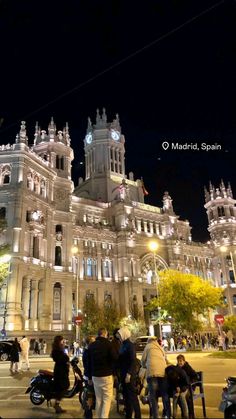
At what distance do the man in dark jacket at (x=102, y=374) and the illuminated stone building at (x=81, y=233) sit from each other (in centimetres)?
4009

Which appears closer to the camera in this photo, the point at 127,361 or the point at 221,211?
the point at 127,361

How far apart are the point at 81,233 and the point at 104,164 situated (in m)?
24.5

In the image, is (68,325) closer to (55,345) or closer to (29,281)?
(29,281)

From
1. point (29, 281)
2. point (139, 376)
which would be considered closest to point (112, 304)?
point (29, 281)

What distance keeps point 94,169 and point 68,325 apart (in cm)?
4511

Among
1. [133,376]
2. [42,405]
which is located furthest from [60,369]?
[133,376]

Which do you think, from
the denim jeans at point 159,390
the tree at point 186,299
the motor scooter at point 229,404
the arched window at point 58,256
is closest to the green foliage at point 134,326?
the tree at point 186,299

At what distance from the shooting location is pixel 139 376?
10438mm

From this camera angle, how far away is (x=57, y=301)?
5628 cm

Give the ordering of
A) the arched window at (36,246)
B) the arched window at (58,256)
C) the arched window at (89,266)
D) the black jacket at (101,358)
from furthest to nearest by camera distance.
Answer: the arched window at (89,266) → the arched window at (58,256) → the arched window at (36,246) → the black jacket at (101,358)

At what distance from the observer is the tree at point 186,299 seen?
153 feet

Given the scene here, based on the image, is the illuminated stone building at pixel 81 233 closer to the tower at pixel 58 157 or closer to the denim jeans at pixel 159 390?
the tower at pixel 58 157

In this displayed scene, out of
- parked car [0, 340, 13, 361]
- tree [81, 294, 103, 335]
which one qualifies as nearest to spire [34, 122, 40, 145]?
tree [81, 294, 103, 335]

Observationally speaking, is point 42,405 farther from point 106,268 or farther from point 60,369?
point 106,268
